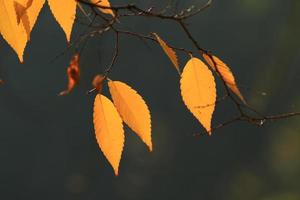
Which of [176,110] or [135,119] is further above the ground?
[135,119]

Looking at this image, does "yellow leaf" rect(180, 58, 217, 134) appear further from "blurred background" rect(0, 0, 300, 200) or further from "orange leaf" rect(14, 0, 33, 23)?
"blurred background" rect(0, 0, 300, 200)

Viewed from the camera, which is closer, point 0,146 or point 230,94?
point 230,94

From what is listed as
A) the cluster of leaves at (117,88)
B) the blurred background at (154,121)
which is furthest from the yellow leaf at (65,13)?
the blurred background at (154,121)

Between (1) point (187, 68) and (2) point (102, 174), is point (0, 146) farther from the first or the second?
(1) point (187, 68)

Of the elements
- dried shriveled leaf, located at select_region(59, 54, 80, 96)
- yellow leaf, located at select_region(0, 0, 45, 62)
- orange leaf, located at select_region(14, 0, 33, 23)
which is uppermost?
orange leaf, located at select_region(14, 0, 33, 23)

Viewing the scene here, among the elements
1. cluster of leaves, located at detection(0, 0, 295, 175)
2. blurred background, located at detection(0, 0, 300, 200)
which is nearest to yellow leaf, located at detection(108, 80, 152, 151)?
cluster of leaves, located at detection(0, 0, 295, 175)

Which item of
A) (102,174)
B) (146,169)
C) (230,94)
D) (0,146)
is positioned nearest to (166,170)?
(146,169)

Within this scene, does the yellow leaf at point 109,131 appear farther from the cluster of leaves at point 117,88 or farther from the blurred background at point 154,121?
the blurred background at point 154,121
